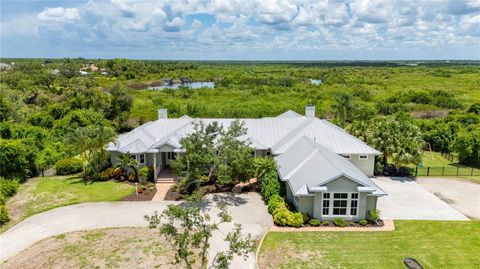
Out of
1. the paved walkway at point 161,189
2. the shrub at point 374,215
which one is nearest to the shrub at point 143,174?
the paved walkway at point 161,189

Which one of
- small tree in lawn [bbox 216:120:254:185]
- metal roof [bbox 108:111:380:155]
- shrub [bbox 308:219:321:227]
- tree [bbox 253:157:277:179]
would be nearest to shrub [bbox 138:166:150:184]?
metal roof [bbox 108:111:380:155]

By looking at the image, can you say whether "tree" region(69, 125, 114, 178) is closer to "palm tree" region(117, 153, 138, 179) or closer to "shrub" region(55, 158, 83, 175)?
"palm tree" region(117, 153, 138, 179)

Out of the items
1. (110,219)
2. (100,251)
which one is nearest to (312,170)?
(100,251)

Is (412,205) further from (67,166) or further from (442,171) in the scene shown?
(67,166)

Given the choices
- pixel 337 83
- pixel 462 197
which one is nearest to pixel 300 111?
pixel 462 197

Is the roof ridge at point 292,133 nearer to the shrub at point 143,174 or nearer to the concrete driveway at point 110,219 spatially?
the concrete driveway at point 110,219

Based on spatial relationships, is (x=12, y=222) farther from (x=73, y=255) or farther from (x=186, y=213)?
(x=186, y=213)
